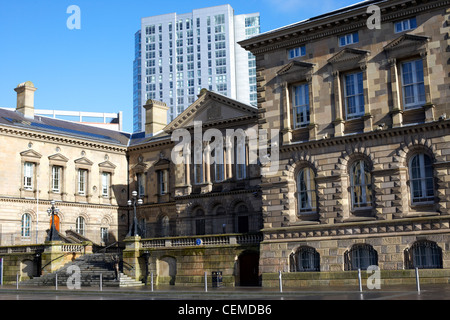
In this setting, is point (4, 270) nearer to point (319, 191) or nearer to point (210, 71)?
point (319, 191)

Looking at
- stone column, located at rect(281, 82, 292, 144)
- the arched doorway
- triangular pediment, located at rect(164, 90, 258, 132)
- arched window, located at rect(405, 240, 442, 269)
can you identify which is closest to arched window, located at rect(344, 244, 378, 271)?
arched window, located at rect(405, 240, 442, 269)

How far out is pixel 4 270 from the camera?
4862 centimetres

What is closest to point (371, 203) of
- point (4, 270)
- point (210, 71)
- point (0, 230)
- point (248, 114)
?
point (248, 114)

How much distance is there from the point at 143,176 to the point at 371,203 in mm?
36463

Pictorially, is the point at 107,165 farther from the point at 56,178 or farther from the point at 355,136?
the point at 355,136

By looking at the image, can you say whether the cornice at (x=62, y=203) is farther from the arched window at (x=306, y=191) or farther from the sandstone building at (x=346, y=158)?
the arched window at (x=306, y=191)

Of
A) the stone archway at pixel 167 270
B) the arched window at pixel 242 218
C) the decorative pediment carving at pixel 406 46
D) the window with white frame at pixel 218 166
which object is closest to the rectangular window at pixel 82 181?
the window with white frame at pixel 218 166

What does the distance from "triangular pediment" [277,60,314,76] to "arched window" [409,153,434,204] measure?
791 centimetres

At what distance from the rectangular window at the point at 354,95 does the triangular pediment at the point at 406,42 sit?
2276 millimetres

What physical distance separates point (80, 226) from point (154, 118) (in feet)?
47.6

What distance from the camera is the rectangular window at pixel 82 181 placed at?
61.7 metres

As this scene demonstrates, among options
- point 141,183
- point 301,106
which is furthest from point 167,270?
point 141,183

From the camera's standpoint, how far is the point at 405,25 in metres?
31.9

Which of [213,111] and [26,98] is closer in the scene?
[213,111]
